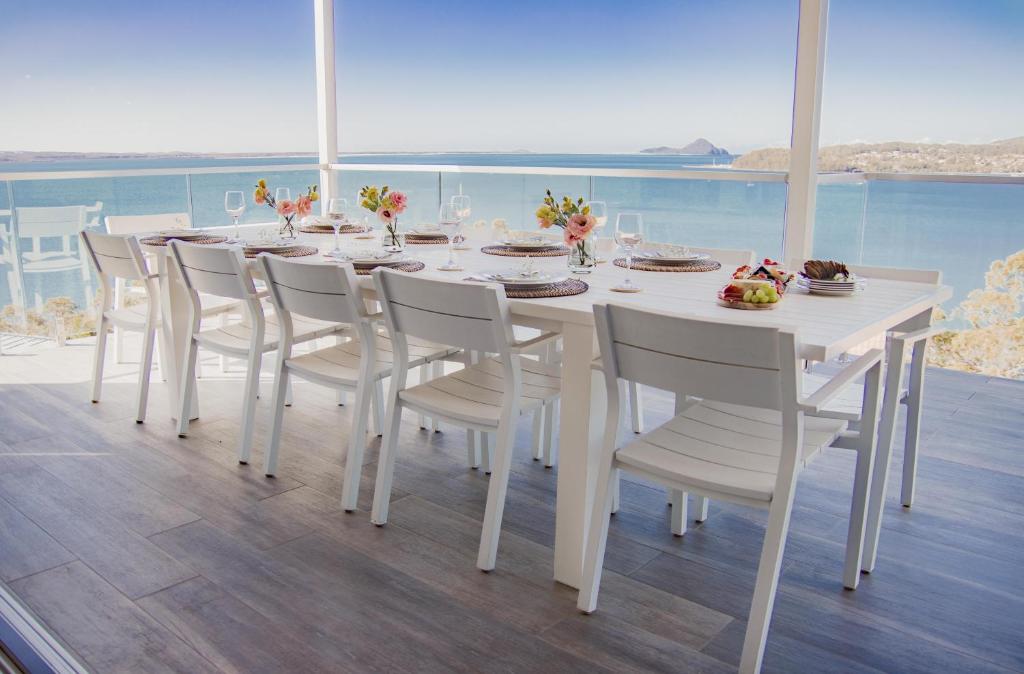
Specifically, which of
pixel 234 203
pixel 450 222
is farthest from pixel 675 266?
pixel 234 203

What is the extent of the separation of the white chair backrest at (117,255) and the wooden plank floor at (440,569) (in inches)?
26.7

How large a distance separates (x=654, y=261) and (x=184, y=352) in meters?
1.99

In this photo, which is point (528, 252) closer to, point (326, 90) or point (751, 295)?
point (751, 295)

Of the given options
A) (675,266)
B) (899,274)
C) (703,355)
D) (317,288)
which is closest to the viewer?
(703,355)

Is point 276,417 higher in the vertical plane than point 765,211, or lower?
lower

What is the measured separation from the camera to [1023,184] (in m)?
4.28

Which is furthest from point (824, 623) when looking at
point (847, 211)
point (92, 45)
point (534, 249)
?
point (92, 45)

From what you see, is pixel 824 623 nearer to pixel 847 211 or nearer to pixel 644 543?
pixel 644 543

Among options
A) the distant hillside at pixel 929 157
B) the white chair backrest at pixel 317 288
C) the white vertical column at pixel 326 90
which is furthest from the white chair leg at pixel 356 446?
the distant hillside at pixel 929 157

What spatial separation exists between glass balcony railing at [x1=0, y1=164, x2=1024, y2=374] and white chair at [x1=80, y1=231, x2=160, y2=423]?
0.74 meters

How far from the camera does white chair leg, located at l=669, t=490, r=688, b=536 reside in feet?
8.21

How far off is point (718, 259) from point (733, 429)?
4.14 feet

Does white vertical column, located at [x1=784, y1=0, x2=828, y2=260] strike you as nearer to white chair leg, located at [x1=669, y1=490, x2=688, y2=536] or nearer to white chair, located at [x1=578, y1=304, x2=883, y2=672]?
white chair leg, located at [x1=669, y1=490, x2=688, y2=536]

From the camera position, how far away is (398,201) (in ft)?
10.2
